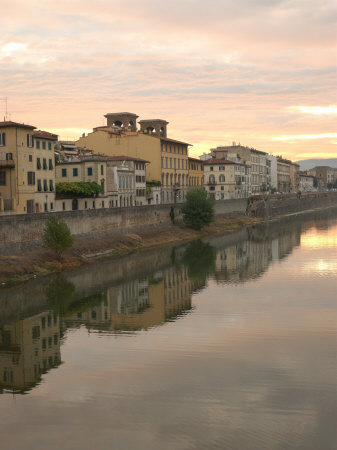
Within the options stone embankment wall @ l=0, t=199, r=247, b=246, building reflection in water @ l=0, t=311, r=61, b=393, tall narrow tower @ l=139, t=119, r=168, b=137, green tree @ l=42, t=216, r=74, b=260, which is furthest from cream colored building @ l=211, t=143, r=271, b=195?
building reflection in water @ l=0, t=311, r=61, b=393

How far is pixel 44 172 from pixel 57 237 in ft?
60.2

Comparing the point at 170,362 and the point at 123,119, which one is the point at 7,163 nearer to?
the point at 170,362

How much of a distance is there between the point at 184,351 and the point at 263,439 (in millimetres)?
9821

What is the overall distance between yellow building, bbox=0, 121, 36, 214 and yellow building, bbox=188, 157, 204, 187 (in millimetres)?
56438

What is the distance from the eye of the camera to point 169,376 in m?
25.2

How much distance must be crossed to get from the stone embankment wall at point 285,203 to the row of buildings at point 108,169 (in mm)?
7614

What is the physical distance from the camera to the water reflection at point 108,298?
29797mm

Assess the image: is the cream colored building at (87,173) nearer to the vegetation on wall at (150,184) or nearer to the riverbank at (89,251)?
the riverbank at (89,251)

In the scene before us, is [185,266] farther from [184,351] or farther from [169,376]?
[169,376]

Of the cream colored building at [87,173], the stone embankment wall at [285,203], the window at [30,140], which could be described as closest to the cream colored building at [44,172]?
the window at [30,140]

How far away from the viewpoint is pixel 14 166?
203 ft

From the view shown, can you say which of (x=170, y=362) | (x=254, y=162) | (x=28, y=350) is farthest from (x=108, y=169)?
(x=254, y=162)

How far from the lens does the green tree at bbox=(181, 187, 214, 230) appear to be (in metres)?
85.0

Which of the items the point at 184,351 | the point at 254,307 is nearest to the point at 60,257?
the point at 254,307
